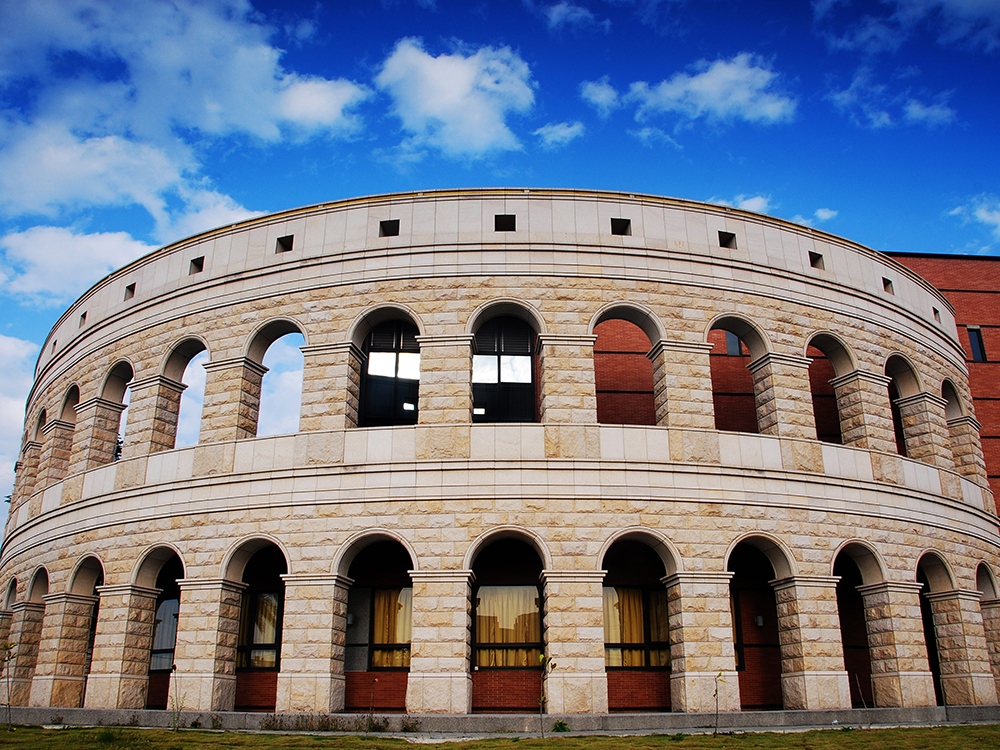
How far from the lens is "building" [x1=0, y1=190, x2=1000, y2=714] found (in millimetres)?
17531

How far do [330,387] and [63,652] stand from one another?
9.53m

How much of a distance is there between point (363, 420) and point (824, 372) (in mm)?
14313

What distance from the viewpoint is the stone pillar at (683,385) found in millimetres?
19000

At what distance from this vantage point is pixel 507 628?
18641mm

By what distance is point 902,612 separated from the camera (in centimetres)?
1897

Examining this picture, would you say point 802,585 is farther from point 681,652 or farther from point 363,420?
point 363,420

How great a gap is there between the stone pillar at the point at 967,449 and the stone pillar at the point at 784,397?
662 centimetres

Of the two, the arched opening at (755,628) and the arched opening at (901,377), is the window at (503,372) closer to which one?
the arched opening at (755,628)

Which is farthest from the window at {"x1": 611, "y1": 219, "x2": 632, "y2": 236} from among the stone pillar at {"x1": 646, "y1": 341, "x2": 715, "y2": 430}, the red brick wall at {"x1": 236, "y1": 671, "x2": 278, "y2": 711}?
the red brick wall at {"x1": 236, "y1": 671, "x2": 278, "y2": 711}

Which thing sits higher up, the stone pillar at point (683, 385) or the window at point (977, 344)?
the window at point (977, 344)

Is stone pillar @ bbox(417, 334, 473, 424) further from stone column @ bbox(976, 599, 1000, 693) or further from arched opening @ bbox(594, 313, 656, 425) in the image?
stone column @ bbox(976, 599, 1000, 693)

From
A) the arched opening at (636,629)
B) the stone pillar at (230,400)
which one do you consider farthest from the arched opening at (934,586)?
the stone pillar at (230,400)

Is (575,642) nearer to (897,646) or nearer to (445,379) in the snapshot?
(445,379)

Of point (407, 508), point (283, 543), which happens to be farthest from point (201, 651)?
point (407, 508)
